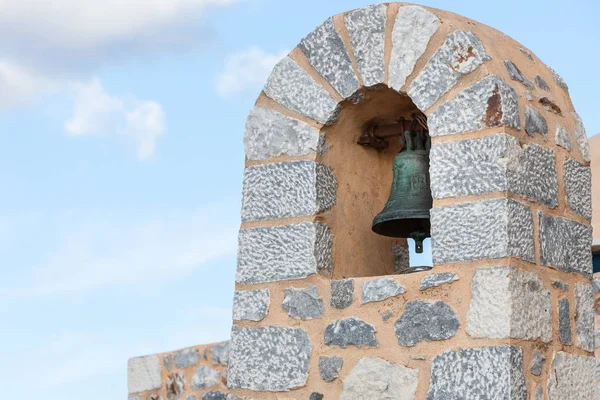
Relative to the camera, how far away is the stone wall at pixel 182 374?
24.6 feet

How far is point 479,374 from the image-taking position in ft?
12.0

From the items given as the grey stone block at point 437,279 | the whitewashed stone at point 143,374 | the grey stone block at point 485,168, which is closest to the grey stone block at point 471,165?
the grey stone block at point 485,168

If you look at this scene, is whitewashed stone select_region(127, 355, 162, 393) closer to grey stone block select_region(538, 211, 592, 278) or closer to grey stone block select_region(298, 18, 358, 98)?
grey stone block select_region(298, 18, 358, 98)

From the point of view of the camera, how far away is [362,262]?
442 cm

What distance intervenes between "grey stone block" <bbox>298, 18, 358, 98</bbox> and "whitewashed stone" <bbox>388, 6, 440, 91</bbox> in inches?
7.2

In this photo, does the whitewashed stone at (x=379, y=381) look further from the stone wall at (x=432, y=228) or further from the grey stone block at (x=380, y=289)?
the grey stone block at (x=380, y=289)

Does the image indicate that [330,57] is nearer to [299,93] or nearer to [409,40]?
[299,93]

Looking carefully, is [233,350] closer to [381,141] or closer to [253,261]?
[253,261]

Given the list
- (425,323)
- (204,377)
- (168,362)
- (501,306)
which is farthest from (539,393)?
(168,362)

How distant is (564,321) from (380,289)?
772 mm

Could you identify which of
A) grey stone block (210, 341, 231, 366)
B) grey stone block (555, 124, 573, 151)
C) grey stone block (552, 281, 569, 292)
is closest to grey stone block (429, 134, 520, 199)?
grey stone block (555, 124, 573, 151)

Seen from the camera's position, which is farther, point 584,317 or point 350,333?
point 584,317

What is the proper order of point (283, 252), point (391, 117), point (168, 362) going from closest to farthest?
point (283, 252)
point (391, 117)
point (168, 362)

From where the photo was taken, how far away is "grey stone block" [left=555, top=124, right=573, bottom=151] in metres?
4.21
